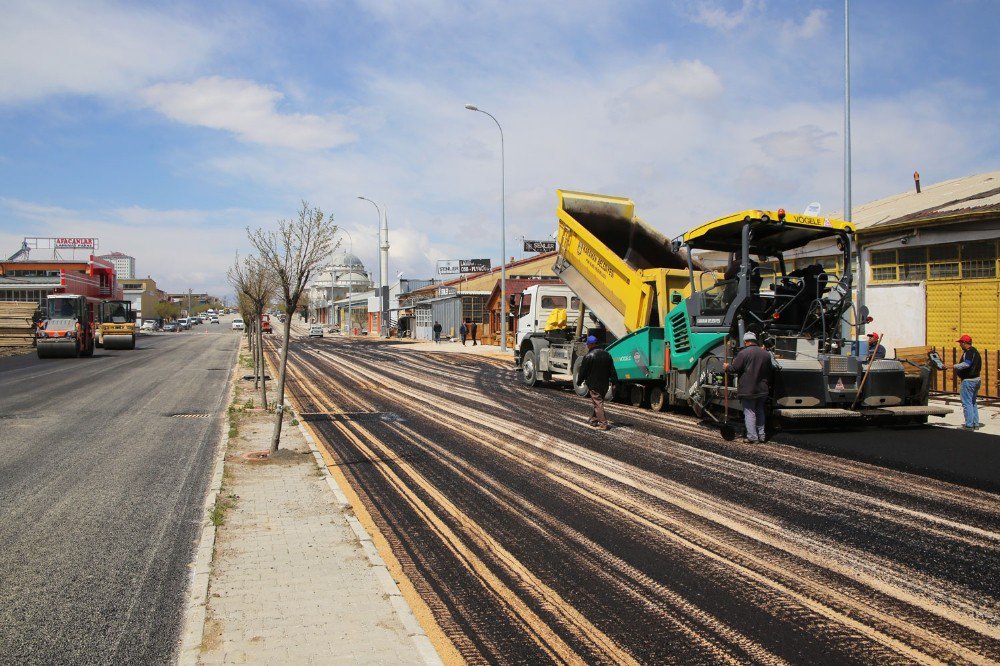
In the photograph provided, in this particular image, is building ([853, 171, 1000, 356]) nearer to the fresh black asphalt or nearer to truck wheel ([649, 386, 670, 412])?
truck wheel ([649, 386, 670, 412])

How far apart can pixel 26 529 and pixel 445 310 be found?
49.8 m

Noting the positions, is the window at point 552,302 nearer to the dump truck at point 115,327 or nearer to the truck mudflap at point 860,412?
the truck mudflap at point 860,412

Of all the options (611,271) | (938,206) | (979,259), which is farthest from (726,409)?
(938,206)

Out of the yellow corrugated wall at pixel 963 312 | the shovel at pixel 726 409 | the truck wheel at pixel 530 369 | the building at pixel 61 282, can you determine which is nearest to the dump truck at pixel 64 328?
the building at pixel 61 282

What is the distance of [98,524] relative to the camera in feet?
21.2

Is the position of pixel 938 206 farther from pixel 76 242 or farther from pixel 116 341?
pixel 76 242

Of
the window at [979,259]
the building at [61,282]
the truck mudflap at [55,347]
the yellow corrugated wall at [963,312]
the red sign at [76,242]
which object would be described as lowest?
the truck mudflap at [55,347]

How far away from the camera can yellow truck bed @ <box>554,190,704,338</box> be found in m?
14.4

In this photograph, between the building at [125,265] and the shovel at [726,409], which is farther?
the building at [125,265]

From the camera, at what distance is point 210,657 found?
388cm

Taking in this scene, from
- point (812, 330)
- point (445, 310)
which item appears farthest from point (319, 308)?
point (812, 330)

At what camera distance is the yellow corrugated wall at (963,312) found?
1519cm

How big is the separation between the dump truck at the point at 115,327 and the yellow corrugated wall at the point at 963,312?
36091mm

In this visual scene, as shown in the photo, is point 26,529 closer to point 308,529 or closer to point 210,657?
point 308,529
